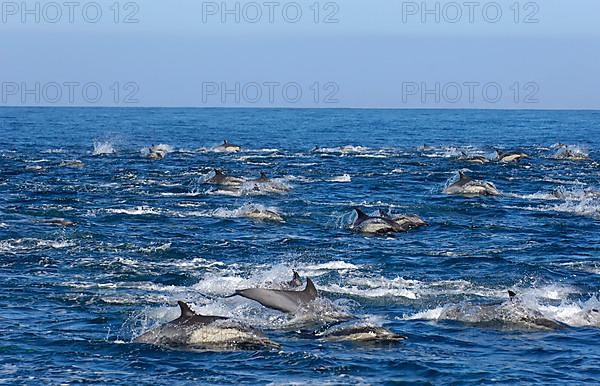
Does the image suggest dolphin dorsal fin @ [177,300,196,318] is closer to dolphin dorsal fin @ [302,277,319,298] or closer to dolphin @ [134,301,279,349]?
dolphin @ [134,301,279,349]

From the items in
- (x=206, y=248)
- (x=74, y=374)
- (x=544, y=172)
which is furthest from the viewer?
(x=544, y=172)

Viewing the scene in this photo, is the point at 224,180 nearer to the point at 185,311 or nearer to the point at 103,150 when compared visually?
the point at 103,150

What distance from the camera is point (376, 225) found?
35719 mm

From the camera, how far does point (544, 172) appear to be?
5928cm

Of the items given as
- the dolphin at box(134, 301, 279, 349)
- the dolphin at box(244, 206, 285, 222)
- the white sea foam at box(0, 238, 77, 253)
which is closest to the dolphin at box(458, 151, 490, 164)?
the dolphin at box(244, 206, 285, 222)

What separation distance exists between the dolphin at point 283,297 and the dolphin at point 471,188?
24833mm

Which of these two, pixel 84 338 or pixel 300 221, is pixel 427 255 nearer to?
pixel 300 221

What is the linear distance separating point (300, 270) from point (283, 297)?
604cm

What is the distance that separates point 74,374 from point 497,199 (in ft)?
98.5

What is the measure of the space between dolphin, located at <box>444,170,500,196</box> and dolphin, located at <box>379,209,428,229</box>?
922 cm

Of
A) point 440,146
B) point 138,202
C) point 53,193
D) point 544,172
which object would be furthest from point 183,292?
point 440,146

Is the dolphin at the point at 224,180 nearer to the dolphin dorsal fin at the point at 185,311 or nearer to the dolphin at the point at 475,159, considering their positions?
the dolphin at the point at 475,159

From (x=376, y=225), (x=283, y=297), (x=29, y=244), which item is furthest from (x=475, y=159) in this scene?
(x=283, y=297)

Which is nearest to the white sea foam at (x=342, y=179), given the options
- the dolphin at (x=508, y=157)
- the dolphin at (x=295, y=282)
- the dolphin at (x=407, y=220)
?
the dolphin at (x=508, y=157)
